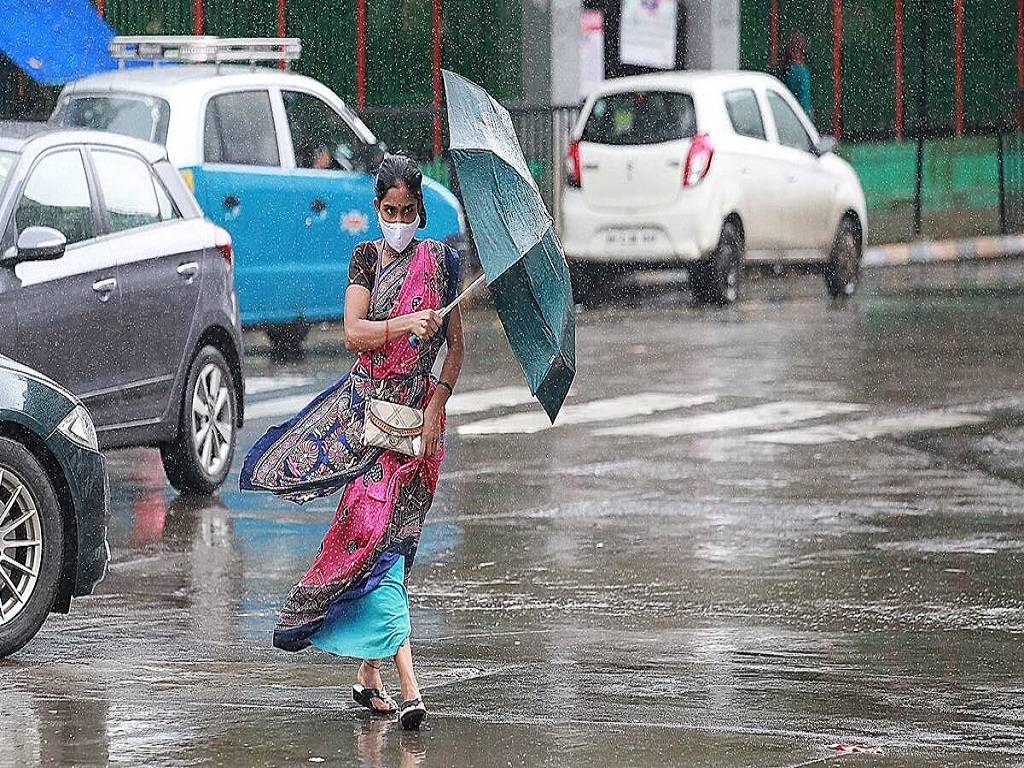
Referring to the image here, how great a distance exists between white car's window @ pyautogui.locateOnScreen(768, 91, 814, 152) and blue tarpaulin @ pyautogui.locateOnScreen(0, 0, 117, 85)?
235 inches

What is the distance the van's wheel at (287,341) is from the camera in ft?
62.5

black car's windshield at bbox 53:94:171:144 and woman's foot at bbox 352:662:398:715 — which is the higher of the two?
black car's windshield at bbox 53:94:171:144

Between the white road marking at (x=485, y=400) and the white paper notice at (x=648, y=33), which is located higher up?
the white paper notice at (x=648, y=33)

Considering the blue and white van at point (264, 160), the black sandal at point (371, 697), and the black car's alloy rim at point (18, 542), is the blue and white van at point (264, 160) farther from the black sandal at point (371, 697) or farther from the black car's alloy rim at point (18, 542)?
the black sandal at point (371, 697)

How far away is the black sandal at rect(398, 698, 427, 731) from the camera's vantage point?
7.05 meters

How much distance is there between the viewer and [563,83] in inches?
1125

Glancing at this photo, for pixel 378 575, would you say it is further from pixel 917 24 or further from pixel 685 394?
pixel 917 24

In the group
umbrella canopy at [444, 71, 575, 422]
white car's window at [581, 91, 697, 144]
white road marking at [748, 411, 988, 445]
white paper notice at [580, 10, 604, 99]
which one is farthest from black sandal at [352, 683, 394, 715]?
white paper notice at [580, 10, 604, 99]

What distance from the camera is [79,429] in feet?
28.5

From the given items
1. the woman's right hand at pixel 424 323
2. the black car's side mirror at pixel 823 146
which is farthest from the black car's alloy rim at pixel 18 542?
the black car's side mirror at pixel 823 146

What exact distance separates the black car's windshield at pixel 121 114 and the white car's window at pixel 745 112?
701 cm

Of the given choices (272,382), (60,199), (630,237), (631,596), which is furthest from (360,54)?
(631,596)

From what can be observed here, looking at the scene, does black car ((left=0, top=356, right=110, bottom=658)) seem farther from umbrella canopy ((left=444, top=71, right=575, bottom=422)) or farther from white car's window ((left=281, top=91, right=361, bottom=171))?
white car's window ((left=281, top=91, right=361, bottom=171))

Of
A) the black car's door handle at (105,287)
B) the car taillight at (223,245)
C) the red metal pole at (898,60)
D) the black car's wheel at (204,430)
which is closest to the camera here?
the black car's door handle at (105,287)
